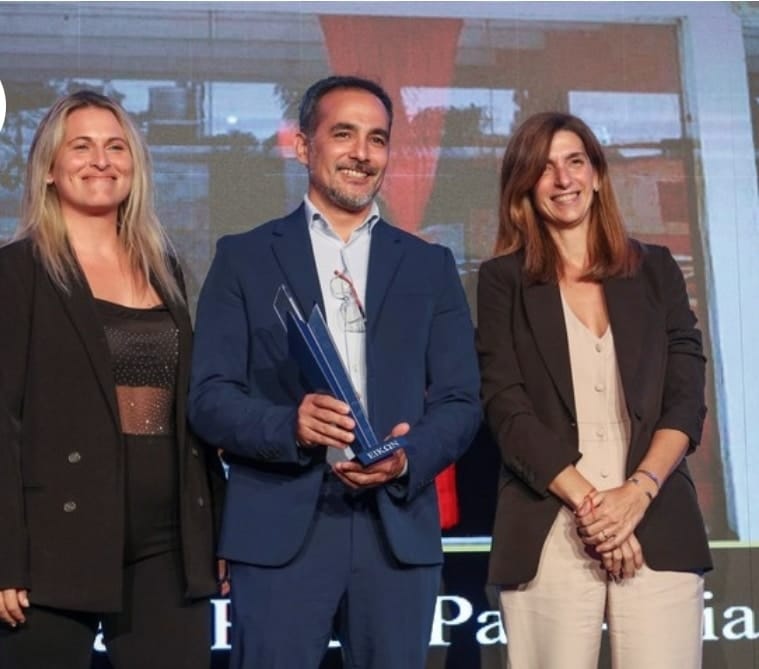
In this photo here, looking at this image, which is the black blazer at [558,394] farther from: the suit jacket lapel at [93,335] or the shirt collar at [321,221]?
the suit jacket lapel at [93,335]

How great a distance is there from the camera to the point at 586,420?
3.16 m

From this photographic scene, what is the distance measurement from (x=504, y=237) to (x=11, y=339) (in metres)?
1.31

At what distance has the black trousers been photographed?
287 cm

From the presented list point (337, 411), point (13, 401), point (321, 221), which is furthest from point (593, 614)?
point (13, 401)

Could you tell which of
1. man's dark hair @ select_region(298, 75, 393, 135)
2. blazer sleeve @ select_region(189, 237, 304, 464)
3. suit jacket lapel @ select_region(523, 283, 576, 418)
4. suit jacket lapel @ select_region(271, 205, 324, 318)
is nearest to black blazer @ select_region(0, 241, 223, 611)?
blazer sleeve @ select_region(189, 237, 304, 464)

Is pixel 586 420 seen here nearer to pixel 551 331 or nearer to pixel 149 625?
pixel 551 331

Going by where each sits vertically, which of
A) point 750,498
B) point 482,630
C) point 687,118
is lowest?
→ point 482,630

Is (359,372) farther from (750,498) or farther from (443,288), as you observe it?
(750,498)

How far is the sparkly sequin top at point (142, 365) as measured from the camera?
2.98 m

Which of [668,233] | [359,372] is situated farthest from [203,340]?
[668,233]

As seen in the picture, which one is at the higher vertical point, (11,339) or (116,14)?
(116,14)

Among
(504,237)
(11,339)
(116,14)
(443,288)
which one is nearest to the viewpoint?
(11,339)

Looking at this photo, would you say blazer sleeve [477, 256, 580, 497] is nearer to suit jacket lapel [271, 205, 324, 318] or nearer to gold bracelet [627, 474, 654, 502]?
gold bracelet [627, 474, 654, 502]

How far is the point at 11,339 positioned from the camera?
2.91 meters
